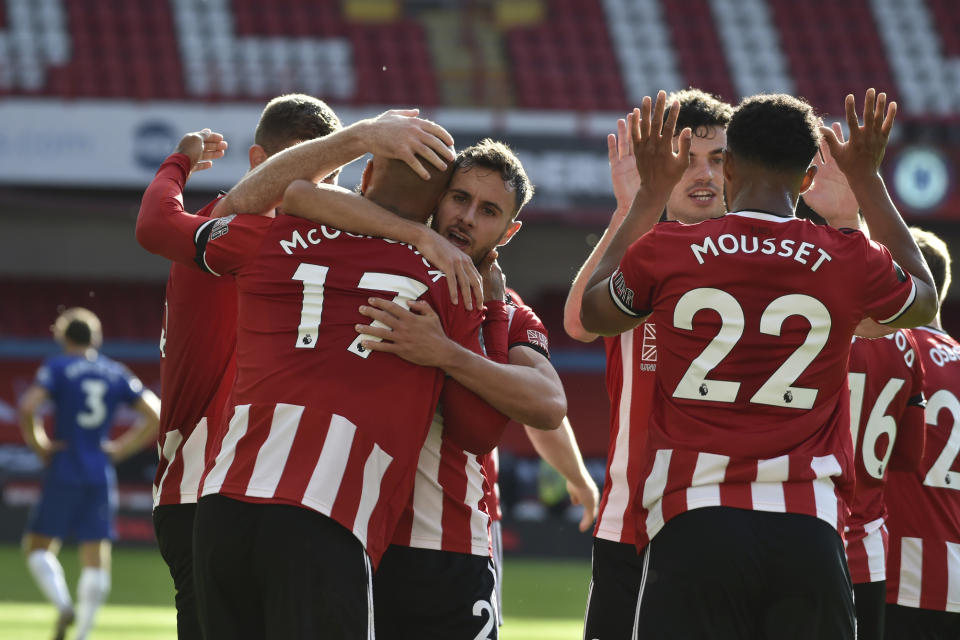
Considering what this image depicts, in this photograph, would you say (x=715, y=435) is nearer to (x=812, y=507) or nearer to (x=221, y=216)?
(x=812, y=507)

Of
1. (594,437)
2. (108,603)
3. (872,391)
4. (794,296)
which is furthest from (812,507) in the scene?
(594,437)

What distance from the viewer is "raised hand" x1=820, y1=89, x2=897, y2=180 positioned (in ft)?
11.4

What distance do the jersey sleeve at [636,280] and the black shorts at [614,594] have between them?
3.03 feet

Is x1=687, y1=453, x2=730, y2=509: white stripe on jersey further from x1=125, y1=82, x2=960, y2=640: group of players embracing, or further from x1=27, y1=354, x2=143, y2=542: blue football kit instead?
x1=27, y1=354, x2=143, y2=542: blue football kit

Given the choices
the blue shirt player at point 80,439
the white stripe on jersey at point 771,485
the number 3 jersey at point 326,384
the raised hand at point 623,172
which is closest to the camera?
the number 3 jersey at point 326,384

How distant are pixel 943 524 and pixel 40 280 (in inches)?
636

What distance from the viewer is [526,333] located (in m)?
3.42

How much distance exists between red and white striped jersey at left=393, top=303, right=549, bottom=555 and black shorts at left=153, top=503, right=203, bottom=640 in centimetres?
81

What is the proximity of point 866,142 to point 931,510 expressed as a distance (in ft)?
5.51

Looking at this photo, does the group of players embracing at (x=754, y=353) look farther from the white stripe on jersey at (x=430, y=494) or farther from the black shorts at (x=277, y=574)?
the black shorts at (x=277, y=574)

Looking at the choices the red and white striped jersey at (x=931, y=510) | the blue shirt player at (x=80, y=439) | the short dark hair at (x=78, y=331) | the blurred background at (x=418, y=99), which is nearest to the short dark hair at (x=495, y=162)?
the red and white striped jersey at (x=931, y=510)

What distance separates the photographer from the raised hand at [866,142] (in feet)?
11.4

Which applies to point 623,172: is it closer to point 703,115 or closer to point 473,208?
point 703,115

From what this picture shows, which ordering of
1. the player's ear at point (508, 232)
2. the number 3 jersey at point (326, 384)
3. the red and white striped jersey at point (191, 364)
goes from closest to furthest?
the number 3 jersey at point (326, 384) < the player's ear at point (508, 232) < the red and white striped jersey at point (191, 364)
